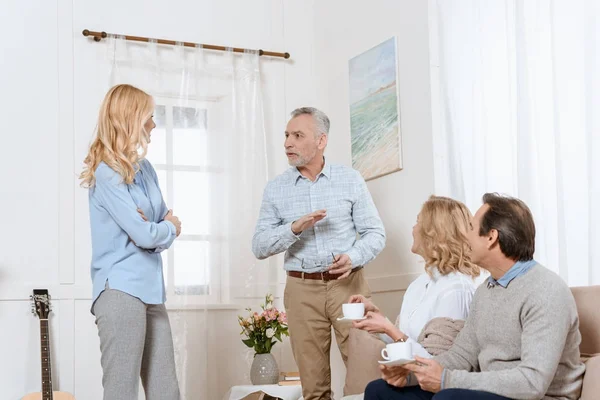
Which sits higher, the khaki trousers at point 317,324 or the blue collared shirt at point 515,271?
the blue collared shirt at point 515,271

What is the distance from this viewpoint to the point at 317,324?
3656mm

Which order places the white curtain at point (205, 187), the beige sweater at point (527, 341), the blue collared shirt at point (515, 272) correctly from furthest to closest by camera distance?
the white curtain at point (205, 187), the blue collared shirt at point (515, 272), the beige sweater at point (527, 341)

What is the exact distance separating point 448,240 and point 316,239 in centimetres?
92

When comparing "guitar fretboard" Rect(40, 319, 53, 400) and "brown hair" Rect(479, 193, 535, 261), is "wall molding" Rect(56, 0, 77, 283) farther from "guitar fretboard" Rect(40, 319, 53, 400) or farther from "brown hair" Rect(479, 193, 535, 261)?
"brown hair" Rect(479, 193, 535, 261)

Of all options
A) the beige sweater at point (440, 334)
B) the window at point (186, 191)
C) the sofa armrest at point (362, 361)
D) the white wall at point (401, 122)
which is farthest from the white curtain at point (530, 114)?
the window at point (186, 191)

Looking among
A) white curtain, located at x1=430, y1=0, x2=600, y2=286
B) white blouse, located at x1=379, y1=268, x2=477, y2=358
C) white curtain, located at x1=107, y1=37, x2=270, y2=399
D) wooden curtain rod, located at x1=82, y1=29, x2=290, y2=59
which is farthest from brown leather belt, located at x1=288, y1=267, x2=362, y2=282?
wooden curtain rod, located at x1=82, y1=29, x2=290, y2=59

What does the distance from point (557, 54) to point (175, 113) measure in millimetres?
2417

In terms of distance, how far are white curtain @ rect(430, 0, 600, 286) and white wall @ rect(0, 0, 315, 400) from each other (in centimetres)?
181

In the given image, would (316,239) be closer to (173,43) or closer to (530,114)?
(530,114)

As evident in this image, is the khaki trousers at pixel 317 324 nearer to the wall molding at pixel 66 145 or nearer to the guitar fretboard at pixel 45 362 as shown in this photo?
the guitar fretboard at pixel 45 362

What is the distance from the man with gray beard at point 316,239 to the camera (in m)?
3.63

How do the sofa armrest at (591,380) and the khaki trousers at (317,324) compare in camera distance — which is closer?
the sofa armrest at (591,380)

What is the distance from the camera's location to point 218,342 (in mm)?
4820

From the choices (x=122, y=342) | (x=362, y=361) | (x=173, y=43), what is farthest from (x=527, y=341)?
(x=173, y=43)
